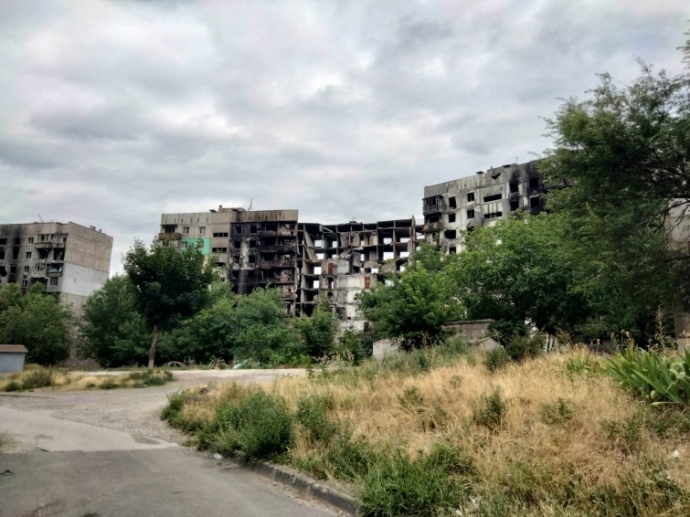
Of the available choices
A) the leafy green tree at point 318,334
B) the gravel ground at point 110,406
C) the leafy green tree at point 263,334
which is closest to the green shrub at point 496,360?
the gravel ground at point 110,406

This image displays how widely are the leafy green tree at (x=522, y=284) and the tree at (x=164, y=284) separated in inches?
798

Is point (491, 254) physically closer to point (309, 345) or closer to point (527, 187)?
point (309, 345)

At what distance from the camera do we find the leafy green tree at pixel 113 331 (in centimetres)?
4634

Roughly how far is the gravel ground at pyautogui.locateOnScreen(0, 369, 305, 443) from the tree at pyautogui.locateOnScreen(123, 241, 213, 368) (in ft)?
48.8

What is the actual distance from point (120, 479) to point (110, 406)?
34.6ft

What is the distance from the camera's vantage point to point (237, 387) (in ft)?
44.5

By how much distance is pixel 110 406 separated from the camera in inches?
640

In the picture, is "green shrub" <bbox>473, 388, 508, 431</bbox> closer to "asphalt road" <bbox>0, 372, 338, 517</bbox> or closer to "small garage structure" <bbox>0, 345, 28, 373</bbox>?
"asphalt road" <bbox>0, 372, 338, 517</bbox>

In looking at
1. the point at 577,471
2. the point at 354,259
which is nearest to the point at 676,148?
the point at 577,471

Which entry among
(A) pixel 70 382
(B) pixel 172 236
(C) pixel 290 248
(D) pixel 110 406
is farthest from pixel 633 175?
(B) pixel 172 236

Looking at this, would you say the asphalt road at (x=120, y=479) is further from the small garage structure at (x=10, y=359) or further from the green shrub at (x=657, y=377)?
the small garage structure at (x=10, y=359)

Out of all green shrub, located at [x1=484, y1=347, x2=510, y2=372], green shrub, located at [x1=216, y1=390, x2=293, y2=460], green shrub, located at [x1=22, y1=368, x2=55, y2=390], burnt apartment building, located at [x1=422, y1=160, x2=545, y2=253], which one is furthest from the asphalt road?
burnt apartment building, located at [x1=422, y1=160, x2=545, y2=253]

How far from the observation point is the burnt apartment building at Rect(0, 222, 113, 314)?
252 ft

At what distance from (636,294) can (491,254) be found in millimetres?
18525
